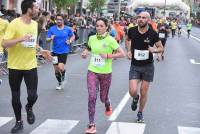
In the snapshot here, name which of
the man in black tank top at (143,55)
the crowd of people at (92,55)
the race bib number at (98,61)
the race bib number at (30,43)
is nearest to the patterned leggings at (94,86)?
the crowd of people at (92,55)

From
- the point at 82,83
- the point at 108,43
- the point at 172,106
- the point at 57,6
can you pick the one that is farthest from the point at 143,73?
the point at 57,6

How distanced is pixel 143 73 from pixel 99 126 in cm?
112

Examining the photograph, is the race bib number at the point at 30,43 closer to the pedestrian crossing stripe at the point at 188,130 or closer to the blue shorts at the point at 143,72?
the blue shorts at the point at 143,72

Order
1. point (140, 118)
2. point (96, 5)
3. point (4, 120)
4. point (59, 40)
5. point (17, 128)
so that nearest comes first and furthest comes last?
point (17, 128) < point (4, 120) < point (140, 118) < point (59, 40) < point (96, 5)

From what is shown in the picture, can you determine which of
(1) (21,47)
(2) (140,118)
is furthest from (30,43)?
(2) (140,118)

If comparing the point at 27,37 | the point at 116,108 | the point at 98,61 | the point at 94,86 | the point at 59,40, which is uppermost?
the point at 27,37

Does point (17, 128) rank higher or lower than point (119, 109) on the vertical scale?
higher

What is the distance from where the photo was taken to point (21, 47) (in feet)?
26.2

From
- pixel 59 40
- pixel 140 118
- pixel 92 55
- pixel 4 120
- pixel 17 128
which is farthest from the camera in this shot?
pixel 59 40

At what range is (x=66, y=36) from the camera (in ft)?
42.9

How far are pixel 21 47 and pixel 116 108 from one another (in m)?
3.43

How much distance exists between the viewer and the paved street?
8.87 m

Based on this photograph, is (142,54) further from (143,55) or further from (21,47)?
(21,47)

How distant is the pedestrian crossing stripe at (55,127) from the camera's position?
27.7 feet
